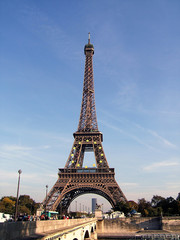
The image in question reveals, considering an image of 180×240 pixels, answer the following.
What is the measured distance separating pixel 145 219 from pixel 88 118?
37867 mm

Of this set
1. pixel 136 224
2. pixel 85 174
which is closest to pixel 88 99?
pixel 85 174

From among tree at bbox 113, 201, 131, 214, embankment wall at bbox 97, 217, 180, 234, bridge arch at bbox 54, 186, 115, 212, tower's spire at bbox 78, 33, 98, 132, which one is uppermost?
tower's spire at bbox 78, 33, 98, 132

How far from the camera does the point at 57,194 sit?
206 feet

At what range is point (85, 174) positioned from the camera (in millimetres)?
66938

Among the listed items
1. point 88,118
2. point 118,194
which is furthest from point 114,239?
point 88,118

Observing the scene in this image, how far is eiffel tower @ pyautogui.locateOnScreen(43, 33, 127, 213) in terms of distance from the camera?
6312 cm

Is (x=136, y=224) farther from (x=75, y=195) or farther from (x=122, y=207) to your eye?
(x=75, y=195)

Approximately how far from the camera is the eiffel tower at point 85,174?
63.1 m

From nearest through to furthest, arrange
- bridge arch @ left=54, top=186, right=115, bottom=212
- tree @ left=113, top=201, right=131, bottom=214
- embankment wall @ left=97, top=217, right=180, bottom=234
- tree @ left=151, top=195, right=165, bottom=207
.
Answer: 1. embankment wall @ left=97, top=217, right=180, bottom=234
2. tree @ left=113, top=201, right=131, bottom=214
3. bridge arch @ left=54, top=186, right=115, bottom=212
4. tree @ left=151, top=195, right=165, bottom=207

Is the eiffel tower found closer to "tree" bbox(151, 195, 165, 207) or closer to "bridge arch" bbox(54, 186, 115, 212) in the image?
"bridge arch" bbox(54, 186, 115, 212)

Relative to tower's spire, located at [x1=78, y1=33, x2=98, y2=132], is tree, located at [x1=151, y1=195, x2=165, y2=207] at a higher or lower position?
lower

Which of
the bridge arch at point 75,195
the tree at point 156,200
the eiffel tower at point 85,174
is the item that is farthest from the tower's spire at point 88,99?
the tree at point 156,200

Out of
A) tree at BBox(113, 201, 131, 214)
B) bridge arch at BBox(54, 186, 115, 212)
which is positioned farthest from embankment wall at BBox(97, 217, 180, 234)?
bridge arch at BBox(54, 186, 115, 212)

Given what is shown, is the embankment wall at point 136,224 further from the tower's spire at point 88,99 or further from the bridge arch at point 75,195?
the tower's spire at point 88,99
